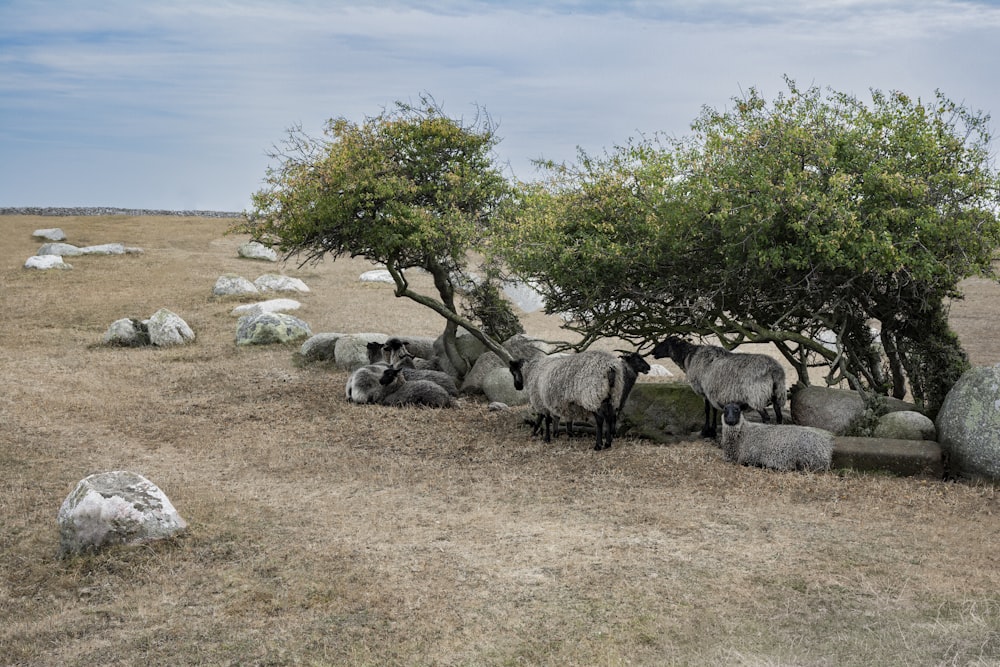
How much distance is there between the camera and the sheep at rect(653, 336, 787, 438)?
13.8 metres

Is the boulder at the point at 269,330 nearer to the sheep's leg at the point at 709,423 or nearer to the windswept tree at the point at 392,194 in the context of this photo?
the windswept tree at the point at 392,194

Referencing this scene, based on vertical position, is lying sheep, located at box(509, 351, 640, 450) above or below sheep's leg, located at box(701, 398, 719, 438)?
above

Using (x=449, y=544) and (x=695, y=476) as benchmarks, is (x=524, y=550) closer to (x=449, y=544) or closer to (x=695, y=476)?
(x=449, y=544)

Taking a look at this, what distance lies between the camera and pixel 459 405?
18.5 metres

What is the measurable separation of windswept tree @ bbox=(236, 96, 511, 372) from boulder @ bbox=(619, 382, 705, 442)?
14.5 feet

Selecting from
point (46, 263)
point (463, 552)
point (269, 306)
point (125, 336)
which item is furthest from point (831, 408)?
point (46, 263)

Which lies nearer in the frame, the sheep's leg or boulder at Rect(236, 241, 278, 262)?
the sheep's leg

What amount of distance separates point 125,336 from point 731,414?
17905mm

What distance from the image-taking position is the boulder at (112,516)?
9.68 meters

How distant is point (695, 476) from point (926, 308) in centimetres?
493

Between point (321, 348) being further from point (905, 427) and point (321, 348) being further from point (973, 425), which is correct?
point (973, 425)

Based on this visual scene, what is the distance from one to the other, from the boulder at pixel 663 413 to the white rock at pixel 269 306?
53.8ft

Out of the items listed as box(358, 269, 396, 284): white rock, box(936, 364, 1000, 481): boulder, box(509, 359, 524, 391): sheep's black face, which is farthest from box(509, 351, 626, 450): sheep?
box(358, 269, 396, 284): white rock

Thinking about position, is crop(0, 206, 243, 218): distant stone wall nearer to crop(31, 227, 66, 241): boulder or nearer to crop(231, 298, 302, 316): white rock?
crop(31, 227, 66, 241): boulder
